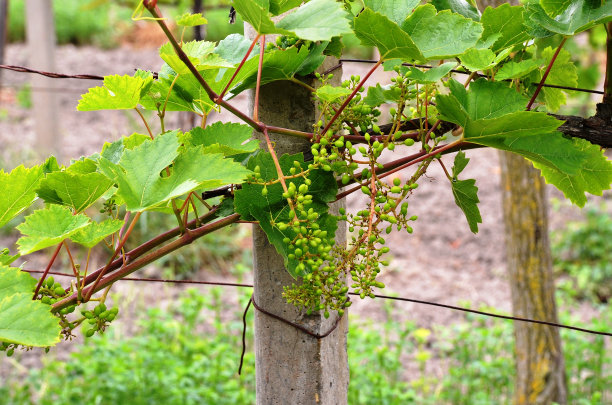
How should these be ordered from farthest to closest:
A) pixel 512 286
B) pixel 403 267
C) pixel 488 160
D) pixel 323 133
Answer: pixel 488 160 → pixel 403 267 → pixel 512 286 → pixel 323 133

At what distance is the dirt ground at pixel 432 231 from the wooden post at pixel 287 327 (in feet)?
9.55

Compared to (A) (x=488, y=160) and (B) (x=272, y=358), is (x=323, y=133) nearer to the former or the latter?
(B) (x=272, y=358)

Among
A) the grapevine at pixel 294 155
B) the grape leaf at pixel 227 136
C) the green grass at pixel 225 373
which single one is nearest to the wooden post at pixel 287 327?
the grapevine at pixel 294 155

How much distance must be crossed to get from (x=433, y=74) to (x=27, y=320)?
19.9 inches

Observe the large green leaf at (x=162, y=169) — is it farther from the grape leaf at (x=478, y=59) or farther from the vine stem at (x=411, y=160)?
the grape leaf at (x=478, y=59)

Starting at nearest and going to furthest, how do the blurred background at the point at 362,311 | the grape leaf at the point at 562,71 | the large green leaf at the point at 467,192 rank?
1. the large green leaf at the point at 467,192
2. the grape leaf at the point at 562,71
3. the blurred background at the point at 362,311

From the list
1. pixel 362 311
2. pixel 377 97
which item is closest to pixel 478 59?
pixel 377 97

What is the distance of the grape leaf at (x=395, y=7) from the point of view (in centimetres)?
74

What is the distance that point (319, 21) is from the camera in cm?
64

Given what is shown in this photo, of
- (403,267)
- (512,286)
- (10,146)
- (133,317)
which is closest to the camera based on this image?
(512,286)

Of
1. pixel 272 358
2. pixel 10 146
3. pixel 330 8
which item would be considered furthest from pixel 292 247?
pixel 10 146

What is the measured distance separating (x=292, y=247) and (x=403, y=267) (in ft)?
13.7

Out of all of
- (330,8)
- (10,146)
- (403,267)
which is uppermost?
(10,146)

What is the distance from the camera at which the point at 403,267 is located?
4.80 meters
